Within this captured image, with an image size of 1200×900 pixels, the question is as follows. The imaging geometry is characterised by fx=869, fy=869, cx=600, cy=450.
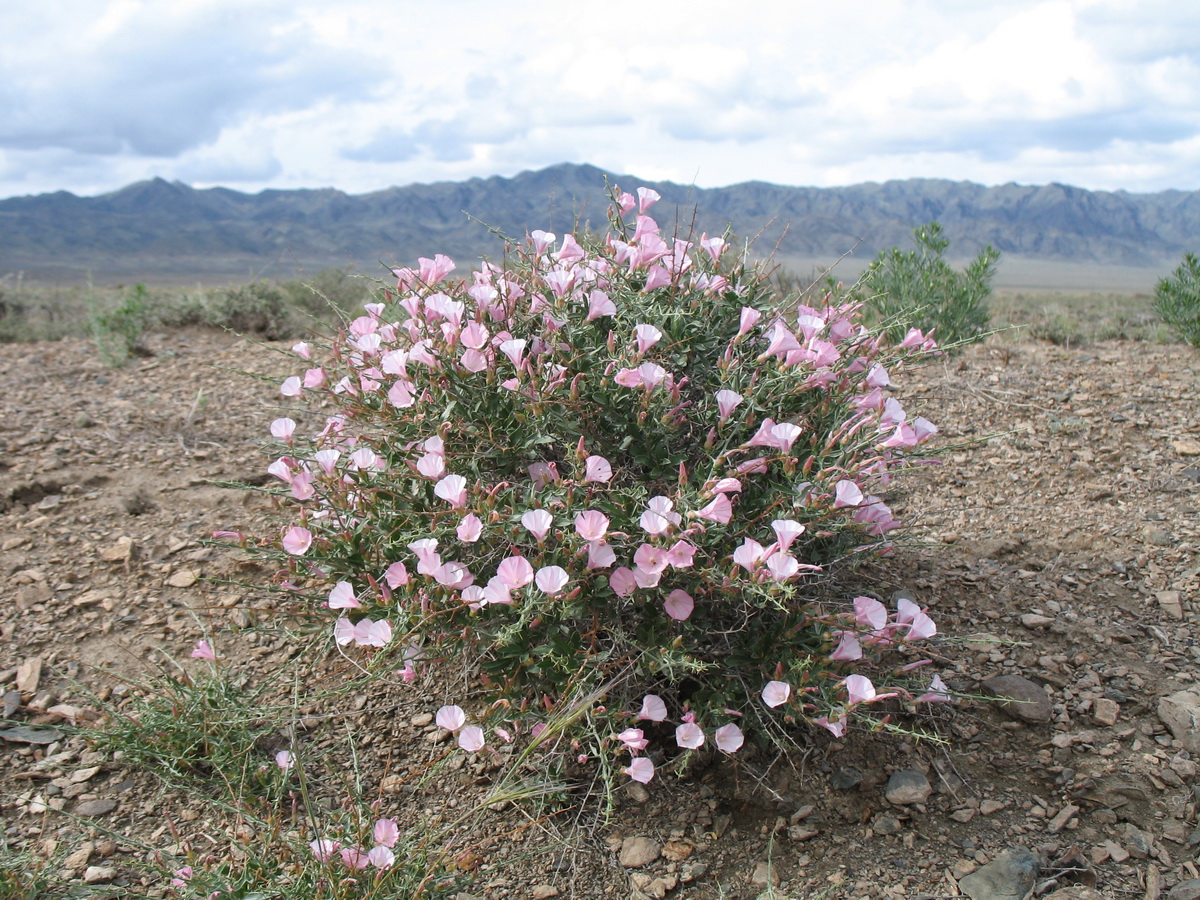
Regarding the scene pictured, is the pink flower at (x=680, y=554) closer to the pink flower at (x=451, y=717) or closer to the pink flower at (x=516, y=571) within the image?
the pink flower at (x=516, y=571)

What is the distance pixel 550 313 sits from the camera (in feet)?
7.88

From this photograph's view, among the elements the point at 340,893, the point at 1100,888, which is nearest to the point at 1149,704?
the point at 1100,888

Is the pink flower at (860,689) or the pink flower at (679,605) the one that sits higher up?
the pink flower at (679,605)

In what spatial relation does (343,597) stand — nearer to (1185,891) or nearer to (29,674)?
(29,674)

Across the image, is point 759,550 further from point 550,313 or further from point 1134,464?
point 1134,464

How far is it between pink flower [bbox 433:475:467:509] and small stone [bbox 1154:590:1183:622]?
8.49ft

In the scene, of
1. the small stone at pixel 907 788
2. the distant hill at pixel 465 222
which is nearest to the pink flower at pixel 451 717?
the small stone at pixel 907 788

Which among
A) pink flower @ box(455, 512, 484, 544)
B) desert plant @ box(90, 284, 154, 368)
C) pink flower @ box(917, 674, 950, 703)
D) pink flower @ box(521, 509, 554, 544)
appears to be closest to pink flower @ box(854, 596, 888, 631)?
pink flower @ box(917, 674, 950, 703)

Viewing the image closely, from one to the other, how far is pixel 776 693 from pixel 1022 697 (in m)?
1.10

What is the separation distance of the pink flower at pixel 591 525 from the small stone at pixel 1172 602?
2.33m

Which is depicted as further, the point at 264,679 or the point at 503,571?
the point at 264,679

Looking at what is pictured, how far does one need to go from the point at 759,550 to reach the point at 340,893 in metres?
1.17

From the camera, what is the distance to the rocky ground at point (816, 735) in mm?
2197

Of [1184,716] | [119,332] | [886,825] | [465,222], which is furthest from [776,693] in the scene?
[465,222]
